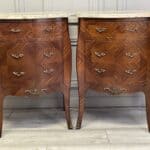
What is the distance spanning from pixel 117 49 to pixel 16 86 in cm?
79

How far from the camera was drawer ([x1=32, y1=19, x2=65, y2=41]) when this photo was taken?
2.09 meters

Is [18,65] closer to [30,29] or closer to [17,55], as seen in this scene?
[17,55]

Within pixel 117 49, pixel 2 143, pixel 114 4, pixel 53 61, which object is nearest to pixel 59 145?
pixel 2 143

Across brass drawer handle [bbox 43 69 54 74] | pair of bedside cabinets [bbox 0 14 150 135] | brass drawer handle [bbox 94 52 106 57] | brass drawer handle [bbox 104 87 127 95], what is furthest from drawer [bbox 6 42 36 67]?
brass drawer handle [bbox 104 87 127 95]

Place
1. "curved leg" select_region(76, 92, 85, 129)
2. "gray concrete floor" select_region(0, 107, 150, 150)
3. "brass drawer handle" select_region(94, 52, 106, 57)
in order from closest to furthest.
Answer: "gray concrete floor" select_region(0, 107, 150, 150), "brass drawer handle" select_region(94, 52, 106, 57), "curved leg" select_region(76, 92, 85, 129)

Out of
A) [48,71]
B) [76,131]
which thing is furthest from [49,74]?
[76,131]

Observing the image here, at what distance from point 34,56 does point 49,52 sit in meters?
0.11

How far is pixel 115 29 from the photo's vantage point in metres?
2.10

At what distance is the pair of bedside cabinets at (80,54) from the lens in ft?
6.84

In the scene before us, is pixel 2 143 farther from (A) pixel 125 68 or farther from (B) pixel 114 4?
(B) pixel 114 4

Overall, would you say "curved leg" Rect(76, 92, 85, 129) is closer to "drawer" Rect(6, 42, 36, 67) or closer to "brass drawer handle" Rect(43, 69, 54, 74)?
"brass drawer handle" Rect(43, 69, 54, 74)

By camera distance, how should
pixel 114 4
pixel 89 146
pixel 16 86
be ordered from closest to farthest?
pixel 89 146
pixel 16 86
pixel 114 4

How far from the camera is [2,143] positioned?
6.86 ft

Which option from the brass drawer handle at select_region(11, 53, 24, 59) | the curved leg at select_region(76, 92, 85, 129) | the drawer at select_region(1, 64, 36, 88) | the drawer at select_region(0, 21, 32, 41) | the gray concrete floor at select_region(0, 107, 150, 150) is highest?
the drawer at select_region(0, 21, 32, 41)
